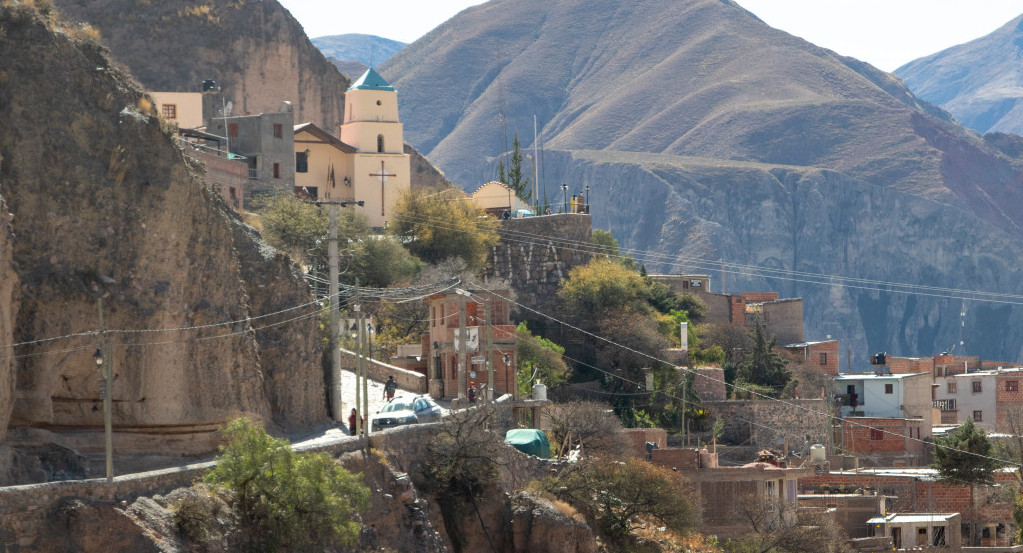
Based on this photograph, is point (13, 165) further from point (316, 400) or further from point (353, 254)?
point (353, 254)

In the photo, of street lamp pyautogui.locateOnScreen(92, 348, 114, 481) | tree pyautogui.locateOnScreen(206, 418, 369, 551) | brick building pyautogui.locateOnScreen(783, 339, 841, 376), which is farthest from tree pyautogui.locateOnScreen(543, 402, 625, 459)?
brick building pyautogui.locateOnScreen(783, 339, 841, 376)

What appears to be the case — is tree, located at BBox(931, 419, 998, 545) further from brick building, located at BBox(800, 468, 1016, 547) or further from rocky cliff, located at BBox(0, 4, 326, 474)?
rocky cliff, located at BBox(0, 4, 326, 474)

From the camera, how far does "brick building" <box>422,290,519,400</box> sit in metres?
51.7

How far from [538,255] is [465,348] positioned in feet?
79.8

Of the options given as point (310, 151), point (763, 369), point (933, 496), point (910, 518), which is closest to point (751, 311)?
point (763, 369)

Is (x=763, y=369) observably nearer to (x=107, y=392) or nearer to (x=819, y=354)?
(x=819, y=354)

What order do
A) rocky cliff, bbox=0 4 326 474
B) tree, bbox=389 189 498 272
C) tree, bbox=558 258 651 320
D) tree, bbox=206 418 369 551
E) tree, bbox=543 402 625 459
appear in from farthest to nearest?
tree, bbox=558 258 651 320, tree, bbox=389 189 498 272, tree, bbox=543 402 625 459, rocky cliff, bbox=0 4 326 474, tree, bbox=206 418 369 551

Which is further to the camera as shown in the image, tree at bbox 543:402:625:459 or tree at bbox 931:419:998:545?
tree at bbox 931:419:998:545

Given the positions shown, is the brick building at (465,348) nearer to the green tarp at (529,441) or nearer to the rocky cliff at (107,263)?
the green tarp at (529,441)

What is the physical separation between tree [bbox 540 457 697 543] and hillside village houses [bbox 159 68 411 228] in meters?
22.2

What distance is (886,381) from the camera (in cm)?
7775

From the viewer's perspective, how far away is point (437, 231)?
72062mm

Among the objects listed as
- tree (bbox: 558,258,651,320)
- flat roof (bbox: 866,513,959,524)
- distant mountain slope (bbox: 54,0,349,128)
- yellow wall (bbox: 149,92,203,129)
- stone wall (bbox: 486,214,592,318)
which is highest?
distant mountain slope (bbox: 54,0,349,128)

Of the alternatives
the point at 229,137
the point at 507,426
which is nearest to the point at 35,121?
the point at 507,426
